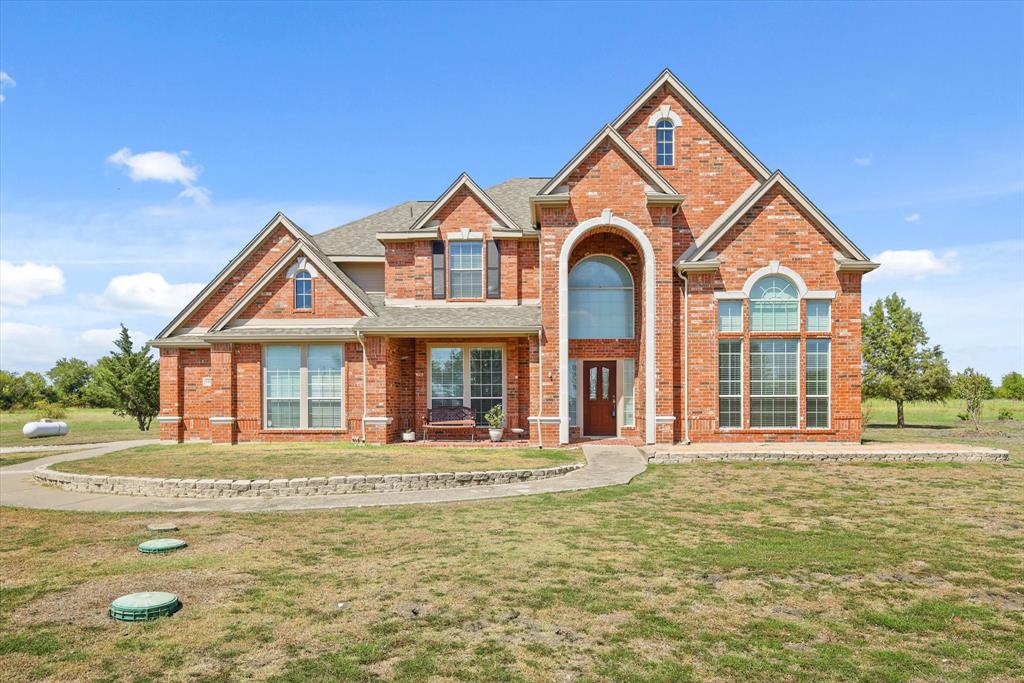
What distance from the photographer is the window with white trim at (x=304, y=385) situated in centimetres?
1967

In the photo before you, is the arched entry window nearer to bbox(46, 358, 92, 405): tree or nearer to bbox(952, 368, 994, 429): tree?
bbox(952, 368, 994, 429): tree

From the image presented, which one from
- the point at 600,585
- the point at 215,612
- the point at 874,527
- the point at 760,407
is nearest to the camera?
the point at 215,612

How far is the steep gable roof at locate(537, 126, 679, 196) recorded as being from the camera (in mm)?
18172

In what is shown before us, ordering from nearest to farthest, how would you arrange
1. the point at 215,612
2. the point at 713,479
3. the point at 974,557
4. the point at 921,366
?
1. the point at 215,612
2. the point at 974,557
3. the point at 713,479
4. the point at 921,366

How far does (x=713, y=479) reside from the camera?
13.7 m

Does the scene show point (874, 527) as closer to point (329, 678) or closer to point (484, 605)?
point (484, 605)

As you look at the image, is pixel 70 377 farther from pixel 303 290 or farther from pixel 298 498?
pixel 298 498

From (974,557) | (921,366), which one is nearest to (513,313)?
(974,557)

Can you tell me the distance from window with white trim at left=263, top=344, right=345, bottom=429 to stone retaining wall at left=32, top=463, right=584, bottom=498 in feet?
21.9

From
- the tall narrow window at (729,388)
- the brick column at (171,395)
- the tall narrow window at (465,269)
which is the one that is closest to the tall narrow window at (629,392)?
the tall narrow window at (729,388)

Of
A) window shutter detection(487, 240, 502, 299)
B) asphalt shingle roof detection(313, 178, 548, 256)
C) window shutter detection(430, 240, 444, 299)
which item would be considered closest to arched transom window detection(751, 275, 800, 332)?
asphalt shingle roof detection(313, 178, 548, 256)

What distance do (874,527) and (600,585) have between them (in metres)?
5.38

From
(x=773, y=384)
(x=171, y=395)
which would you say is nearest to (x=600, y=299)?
(x=773, y=384)

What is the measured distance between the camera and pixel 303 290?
2006 centimetres
